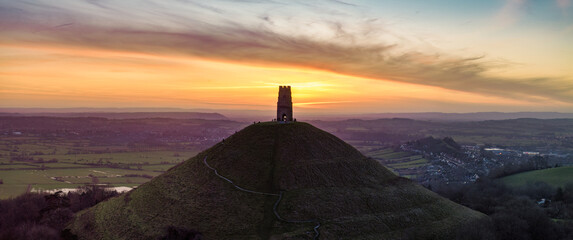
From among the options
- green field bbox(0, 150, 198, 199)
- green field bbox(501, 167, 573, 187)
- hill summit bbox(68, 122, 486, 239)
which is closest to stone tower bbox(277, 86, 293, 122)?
hill summit bbox(68, 122, 486, 239)

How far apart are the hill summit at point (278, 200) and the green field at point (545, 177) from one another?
81.9 m

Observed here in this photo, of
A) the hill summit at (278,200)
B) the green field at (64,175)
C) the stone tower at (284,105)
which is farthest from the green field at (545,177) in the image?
the green field at (64,175)

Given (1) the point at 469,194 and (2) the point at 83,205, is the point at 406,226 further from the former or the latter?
(2) the point at 83,205

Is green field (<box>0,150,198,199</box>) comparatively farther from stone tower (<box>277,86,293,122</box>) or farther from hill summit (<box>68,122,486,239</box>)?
stone tower (<box>277,86,293,122</box>)

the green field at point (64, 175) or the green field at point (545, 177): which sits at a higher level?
the green field at point (545, 177)

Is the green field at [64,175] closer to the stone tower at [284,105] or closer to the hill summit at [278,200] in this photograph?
the hill summit at [278,200]

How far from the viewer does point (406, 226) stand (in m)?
54.7

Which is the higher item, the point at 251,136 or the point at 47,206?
the point at 251,136

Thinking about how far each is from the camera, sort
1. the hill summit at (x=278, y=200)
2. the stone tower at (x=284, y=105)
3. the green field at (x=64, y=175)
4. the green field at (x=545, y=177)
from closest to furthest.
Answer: the hill summit at (x=278, y=200) < the stone tower at (x=284, y=105) < the green field at (x=545, y=177) < the green field at (x=64, y=175)

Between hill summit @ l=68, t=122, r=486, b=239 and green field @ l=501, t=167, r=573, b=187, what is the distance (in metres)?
81.9

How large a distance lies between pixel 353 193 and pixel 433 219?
13936 mm

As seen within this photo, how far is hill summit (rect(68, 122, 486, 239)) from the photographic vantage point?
51.8 metres

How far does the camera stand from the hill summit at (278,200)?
51.8 meters

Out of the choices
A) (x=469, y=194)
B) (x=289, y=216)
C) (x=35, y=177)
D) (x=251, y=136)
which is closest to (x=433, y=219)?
(x=289, y=216)
